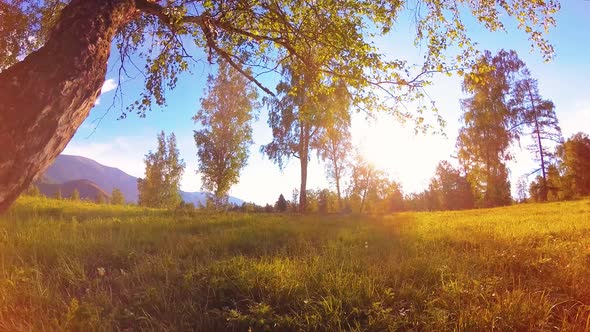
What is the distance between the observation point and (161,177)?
5797cm

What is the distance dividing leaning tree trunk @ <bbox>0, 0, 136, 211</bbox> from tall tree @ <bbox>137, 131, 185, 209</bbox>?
179 ft

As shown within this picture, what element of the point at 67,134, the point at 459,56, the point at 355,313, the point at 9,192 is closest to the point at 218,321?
the point at 355,313

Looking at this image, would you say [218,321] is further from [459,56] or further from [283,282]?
[459,56]

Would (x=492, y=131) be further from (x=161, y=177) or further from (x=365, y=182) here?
(x=161, y=177)

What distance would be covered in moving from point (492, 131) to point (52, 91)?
37921 millimetres

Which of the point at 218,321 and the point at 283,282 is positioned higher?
the point at 283,282

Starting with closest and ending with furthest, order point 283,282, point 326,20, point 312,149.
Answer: point 283,282 → point 326,20 → point 312,149

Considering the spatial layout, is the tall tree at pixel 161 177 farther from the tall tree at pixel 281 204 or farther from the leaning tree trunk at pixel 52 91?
the leaning tree trunk at pixel 52 91

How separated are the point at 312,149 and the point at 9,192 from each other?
33.1 metres

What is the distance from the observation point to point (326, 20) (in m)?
6.14

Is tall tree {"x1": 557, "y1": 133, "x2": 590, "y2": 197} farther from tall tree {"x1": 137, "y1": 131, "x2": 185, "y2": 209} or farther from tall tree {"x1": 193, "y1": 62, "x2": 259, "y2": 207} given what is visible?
tall tree {"x1": 137, "y1": 131, "x2": 185, "y2": 209}

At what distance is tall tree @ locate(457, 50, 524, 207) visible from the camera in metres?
33.5

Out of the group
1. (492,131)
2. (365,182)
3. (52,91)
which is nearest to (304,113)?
(52,91)

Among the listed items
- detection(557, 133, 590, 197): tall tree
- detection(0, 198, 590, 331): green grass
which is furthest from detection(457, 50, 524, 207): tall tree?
detection(0, 198, 590, 331): green grass
